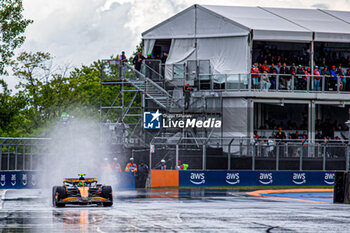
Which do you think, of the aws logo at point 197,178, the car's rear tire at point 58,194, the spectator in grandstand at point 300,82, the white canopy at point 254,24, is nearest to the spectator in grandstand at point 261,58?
the white canopy at point 254,24

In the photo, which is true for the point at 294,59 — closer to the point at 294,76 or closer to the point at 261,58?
the point at 261,58

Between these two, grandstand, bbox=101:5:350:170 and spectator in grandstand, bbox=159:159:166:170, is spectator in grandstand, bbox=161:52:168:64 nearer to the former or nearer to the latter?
grandstand, bbox=101:5:350:170

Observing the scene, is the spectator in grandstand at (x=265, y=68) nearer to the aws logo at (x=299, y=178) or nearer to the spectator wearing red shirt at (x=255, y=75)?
the spectator wearing red shirt at (x=255, y=75)

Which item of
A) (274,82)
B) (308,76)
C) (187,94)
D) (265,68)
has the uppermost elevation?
(265,68)

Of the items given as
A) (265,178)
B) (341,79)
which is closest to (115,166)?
(265,178)

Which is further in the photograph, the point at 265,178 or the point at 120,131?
the point at 120,131

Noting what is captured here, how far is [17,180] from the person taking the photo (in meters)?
37.6

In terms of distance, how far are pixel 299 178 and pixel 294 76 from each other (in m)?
7.28

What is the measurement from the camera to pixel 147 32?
1889 inches

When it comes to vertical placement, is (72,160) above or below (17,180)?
above

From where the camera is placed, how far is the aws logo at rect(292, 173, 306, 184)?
3862 cm

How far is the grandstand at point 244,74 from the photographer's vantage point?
4269 centimetres

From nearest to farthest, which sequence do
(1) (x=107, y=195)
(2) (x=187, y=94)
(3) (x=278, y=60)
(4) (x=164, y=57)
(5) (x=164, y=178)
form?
(1) (x=107, y=195) < (5) (x=164, y=178) < (2) (x=187, y=94) < (3) (x=278, y=60) < (4) (x=164, y=57)

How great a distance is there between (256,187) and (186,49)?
12528mm
